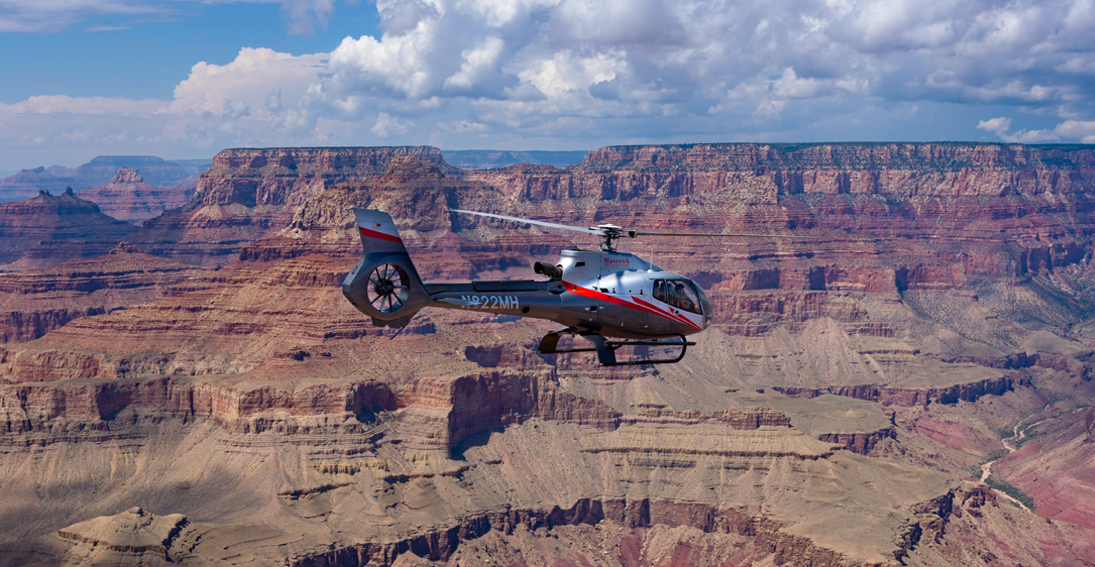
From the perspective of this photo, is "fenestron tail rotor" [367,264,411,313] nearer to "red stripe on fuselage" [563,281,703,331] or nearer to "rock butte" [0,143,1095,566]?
"red stripe on fuselage" [563,281,703,331]

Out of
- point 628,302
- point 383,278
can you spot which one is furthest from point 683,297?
point 383,278

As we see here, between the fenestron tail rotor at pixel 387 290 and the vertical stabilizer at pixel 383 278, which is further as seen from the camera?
the fenestron tail rotor at pixel 387 290

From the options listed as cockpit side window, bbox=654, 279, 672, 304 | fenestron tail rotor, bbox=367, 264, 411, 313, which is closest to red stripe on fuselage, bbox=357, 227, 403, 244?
fenestron tail rotor, bbox=367, 264, 411, 313

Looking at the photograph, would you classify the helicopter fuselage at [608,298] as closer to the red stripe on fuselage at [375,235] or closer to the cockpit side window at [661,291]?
the cockpit side window at [661,291]

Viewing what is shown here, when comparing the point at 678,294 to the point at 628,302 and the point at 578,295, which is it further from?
the point at 578,295

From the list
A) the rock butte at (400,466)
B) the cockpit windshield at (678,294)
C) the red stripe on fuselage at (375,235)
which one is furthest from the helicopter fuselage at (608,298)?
the rock butte at (400,466)

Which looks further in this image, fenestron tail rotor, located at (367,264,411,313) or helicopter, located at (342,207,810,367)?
helicopter, located at (342,207,810,367)
